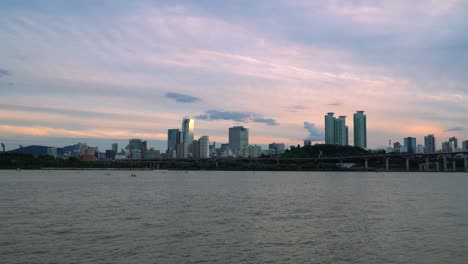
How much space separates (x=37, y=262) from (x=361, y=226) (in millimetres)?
28954

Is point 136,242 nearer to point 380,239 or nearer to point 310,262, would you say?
point 310,262

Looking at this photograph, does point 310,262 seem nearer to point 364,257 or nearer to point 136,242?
point 364,257

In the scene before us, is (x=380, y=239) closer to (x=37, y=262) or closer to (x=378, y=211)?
(x=378, y=211)

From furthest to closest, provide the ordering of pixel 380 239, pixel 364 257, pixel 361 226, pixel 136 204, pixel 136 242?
pixel 136 204 < pixel 361 226 < pixel 380 239 < pixel 136 242 < pixel 364 257

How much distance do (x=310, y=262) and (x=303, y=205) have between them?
115 ft

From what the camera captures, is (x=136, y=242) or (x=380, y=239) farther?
(x=380, y=239)

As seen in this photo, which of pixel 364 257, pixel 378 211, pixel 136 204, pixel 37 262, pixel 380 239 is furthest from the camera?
pixel 136 204

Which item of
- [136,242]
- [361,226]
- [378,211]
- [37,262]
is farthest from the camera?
[378,211]

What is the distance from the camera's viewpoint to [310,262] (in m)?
28.8

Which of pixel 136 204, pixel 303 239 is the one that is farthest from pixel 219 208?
pixel 303 239

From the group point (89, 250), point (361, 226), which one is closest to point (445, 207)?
point (361, 226)

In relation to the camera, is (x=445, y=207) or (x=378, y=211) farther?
(x=445, y=207)

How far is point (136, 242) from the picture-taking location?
1352 inches

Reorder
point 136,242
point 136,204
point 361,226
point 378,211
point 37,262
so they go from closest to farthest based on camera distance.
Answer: point 37,262
point 136,242
point 361,226
point 378,211
point 136,204
